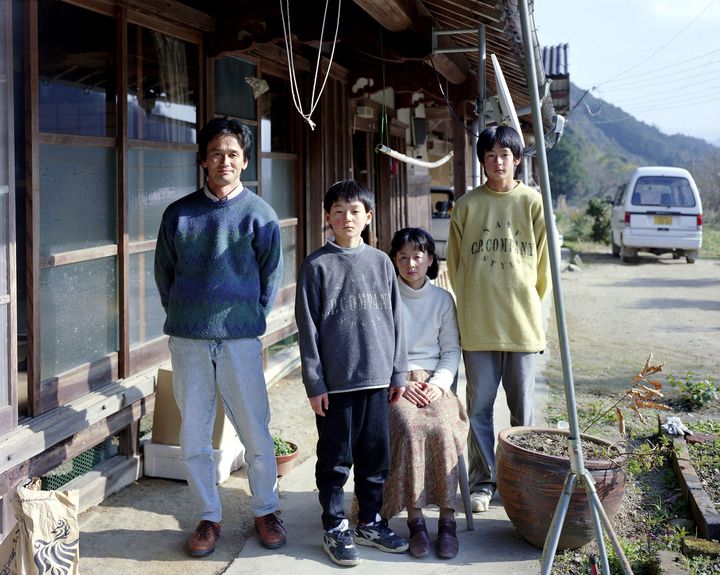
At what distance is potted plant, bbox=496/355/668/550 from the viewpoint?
125 inches

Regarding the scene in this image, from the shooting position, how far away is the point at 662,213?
1583 cm

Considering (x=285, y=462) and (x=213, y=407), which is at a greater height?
(x=213, y=407)

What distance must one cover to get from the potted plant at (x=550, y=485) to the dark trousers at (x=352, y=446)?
20.5 inches

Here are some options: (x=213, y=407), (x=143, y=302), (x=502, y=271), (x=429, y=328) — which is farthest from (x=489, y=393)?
(x=143, y=302)

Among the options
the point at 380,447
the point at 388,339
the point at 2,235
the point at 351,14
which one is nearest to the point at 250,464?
the point at 380,447

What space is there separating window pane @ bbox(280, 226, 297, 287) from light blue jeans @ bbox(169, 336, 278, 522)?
3.12 meters

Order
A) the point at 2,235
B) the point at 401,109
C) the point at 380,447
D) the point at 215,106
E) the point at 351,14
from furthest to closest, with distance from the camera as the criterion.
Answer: the point at 401,109 < the point at 351,14 < the point at 215,106 < the point at 380,447 < the point at 2,235

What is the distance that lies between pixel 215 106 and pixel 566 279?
1010cm

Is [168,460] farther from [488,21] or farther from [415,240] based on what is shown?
[488,21]

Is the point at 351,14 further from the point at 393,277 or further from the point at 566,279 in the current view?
the point at 566,279

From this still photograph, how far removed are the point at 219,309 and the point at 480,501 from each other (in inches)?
60.3

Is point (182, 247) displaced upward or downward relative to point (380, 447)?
upward

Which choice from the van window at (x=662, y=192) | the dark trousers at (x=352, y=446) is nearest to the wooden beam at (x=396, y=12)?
the dark trousers at (x=352, y=446)

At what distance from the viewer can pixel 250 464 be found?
3.40 meters
